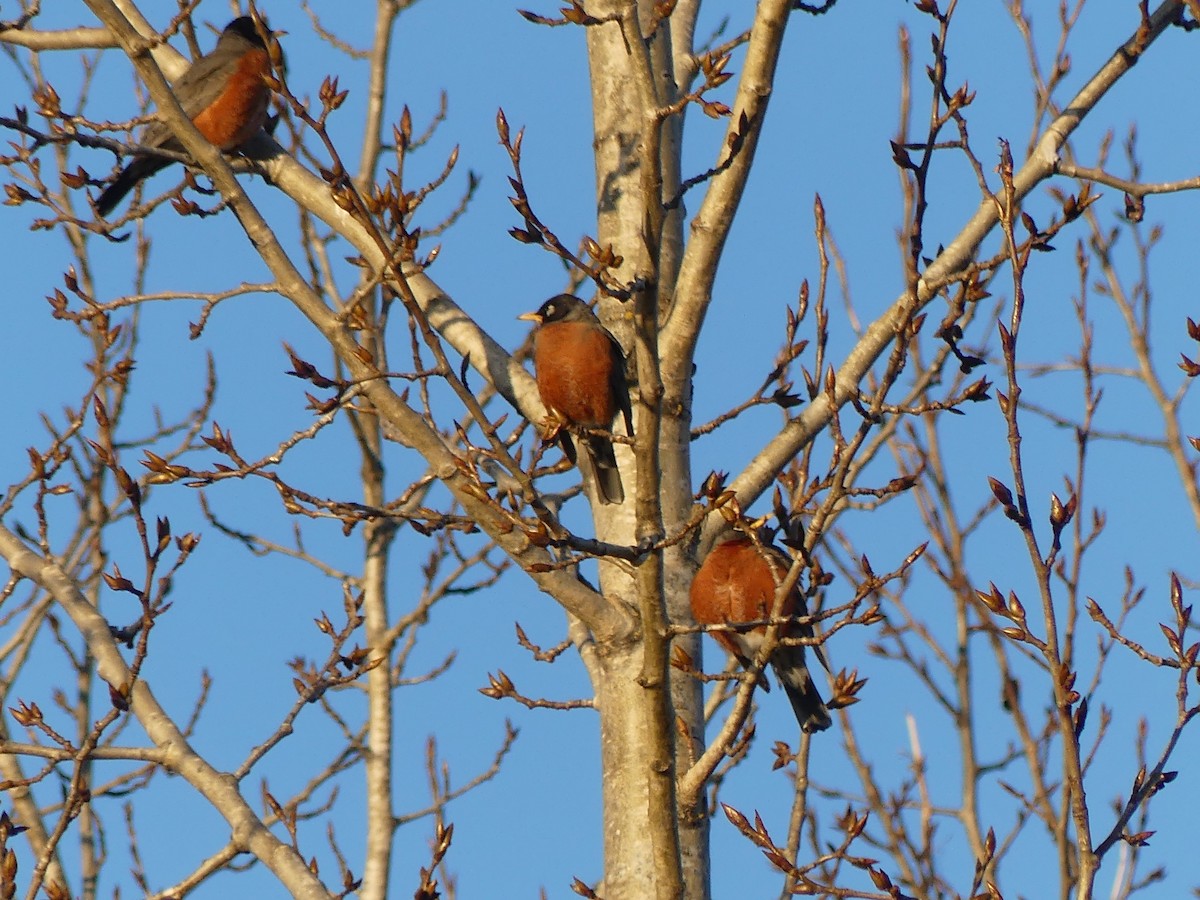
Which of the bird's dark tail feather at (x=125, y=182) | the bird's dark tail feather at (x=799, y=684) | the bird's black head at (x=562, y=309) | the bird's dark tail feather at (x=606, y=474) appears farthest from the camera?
the bird's dark tail feather at (x=125, y=182)

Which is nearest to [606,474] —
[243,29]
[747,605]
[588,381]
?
[588,381]

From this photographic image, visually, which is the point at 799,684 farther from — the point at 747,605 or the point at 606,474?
the point at 606,474

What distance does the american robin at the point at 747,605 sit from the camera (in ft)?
16.8

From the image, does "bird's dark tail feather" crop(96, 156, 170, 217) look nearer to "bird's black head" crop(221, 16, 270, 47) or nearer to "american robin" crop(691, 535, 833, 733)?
"bird's black head" crop(221, 16, 270, 47)

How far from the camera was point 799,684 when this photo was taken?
5.82 meters

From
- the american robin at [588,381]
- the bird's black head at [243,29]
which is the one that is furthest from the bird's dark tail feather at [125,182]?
the american robin at [588,381]

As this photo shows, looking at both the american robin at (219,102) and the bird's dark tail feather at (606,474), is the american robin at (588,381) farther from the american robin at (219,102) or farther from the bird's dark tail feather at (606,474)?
the american robin at (219,102)

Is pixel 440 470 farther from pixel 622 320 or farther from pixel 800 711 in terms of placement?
pixel 800 711

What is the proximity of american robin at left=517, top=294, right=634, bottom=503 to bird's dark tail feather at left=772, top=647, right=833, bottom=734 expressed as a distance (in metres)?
1.27

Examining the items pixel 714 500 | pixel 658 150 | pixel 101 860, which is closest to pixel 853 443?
pixel 714 500

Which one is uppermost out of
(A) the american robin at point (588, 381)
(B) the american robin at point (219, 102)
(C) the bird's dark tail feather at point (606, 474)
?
(B) the american robin at point (219, 102)

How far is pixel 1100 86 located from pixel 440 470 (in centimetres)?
262

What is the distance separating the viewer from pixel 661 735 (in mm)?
3426

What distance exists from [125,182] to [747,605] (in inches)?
186
